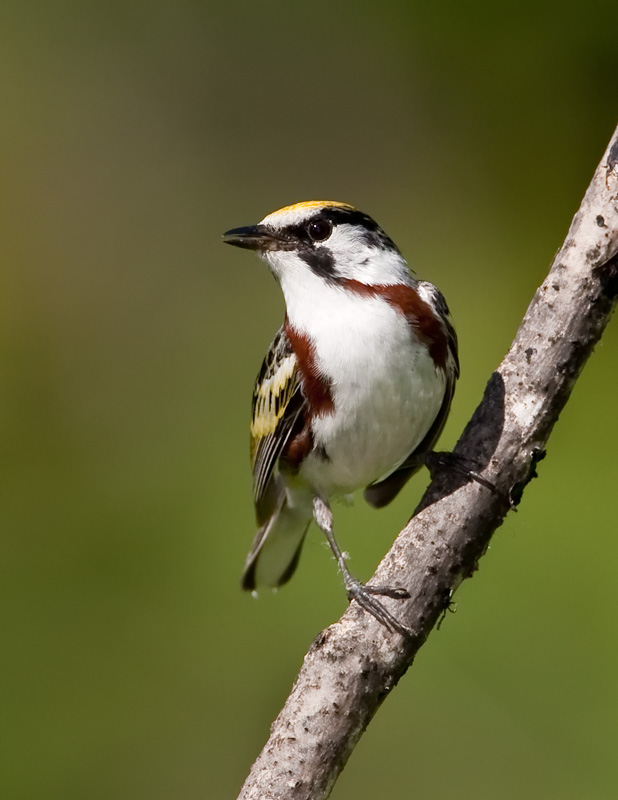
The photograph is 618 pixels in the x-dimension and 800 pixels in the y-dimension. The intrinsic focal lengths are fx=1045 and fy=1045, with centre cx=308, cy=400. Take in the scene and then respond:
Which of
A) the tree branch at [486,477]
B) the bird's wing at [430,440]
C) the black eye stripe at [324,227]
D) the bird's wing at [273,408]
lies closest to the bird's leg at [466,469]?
the tree branch at [486,477]

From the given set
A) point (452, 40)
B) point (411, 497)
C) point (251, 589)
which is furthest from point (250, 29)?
point (251, 589)

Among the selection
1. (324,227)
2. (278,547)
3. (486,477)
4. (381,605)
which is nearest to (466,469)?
(486,477)

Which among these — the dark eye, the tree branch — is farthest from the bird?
the tree branch

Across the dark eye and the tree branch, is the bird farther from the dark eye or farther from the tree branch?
the tree branch

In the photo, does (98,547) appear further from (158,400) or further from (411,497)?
(411,497)

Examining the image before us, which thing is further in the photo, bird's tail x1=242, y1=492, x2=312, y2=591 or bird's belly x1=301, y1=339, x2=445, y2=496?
bird's tail x1=242, y1=492, x2=312, y2=591

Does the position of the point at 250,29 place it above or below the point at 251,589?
above

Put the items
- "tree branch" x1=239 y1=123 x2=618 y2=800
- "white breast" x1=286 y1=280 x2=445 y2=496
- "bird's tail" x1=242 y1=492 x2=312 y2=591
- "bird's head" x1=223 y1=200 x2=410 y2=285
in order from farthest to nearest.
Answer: "bird's tail" x1=242 y1=492 x2=312 y2=591, "bird's head" x1=223 y1=200 x2=410 y2=285, "white breast" x1=286 y1=280 x2=445 y2=496, "tree branch" x1=239 y1=123 x2=618 y2=800
